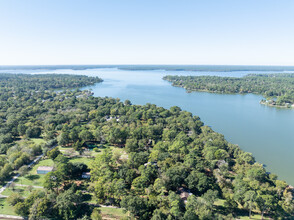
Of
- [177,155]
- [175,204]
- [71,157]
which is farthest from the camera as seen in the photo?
[71,157]

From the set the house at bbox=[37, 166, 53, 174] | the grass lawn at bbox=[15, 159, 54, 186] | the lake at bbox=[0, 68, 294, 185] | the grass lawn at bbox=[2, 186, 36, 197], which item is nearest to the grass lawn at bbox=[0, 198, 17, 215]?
the grass lawn at bbox=[2, 186, 36, 197]

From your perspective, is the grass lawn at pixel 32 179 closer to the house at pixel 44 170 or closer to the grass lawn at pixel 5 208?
the house at pixel 44 170

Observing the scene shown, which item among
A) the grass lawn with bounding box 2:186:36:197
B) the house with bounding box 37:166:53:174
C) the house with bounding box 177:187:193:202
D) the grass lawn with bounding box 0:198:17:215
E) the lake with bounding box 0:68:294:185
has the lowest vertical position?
the grass lawn with bounding box 0:198:17:215

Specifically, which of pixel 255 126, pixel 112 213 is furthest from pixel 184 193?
pixel 255 126

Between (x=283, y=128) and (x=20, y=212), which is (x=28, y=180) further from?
(x=283, y=128)

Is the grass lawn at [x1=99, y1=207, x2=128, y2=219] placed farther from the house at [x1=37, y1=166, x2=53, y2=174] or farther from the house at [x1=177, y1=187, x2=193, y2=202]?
the house at [x1=37, y1=166, x2=53, y2=174]

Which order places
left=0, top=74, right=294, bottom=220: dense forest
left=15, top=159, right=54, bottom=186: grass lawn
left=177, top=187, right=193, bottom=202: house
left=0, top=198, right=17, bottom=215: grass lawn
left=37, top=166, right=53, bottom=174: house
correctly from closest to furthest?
left=0, top=74, right=294, bottom=220: dense forest < left=0, top=198, right=17, bottom=215: grass lawn < left=177, top=187, right=193, bottom=202: house < left=15, top=159, right=54, bottom=186: grass lawn < left=37, top=166, right=53, bottom=174: house

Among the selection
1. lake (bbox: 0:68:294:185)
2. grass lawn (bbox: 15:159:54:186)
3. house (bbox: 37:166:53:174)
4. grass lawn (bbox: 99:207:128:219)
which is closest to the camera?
grass lawn (bbox: 99:207:128:219)

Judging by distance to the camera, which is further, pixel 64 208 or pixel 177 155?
pixel 177 155

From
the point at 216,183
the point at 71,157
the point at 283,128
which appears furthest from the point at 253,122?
the point at 71,157
